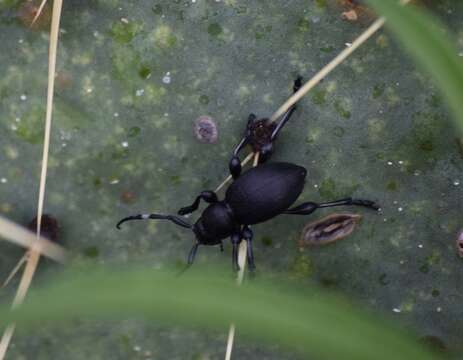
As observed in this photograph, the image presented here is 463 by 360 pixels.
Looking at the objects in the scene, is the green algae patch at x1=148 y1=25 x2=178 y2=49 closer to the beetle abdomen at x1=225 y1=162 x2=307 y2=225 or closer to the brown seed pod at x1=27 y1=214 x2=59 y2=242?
the beetle abdomen at x1=225 y1=162 x2=307 y2=225

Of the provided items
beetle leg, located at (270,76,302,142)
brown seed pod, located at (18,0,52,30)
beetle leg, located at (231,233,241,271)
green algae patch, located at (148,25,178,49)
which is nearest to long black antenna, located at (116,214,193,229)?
beetle leg, located at (231,233,241,271)

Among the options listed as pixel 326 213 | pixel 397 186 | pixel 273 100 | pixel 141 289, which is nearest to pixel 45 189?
pixel 273 100

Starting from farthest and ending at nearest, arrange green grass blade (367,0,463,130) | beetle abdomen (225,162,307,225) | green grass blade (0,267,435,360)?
beetle abdomen (225,162,307,225), green grass blade (367,0,463,130), green grass blade (0,267,435,360)

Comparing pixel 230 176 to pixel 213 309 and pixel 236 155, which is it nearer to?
pixel 236 155

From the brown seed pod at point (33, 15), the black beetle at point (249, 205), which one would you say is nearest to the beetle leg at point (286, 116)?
the black beetle at point (249, 205)

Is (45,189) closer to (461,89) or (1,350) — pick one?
(1,350)

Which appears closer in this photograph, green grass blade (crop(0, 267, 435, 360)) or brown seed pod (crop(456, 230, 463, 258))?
green grass blade (crop(0, 267, 435, 360))

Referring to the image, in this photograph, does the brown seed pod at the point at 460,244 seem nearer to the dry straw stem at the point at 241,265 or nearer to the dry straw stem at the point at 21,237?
the dry straw stem at the point at 241,265

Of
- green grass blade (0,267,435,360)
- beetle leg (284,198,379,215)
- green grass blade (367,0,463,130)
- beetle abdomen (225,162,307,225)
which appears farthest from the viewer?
beetle leg (284,198,379,215)
